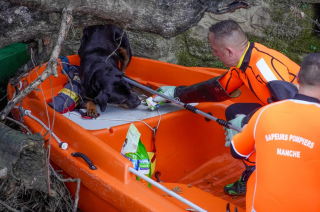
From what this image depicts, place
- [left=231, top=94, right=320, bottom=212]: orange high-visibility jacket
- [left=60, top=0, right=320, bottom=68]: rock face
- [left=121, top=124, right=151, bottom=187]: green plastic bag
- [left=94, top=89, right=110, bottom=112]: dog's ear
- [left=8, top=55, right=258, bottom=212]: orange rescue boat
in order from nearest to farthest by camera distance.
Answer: [left=231, top=94, right=320, bottom=212]: orange high-visibility jacket → [left=8, top=55, right=258, bottom=212]: orange rescue boat → [left=121, top=124, right=151, bottom=187]: green plastic bag → [left=94, top=89, right=110, bottom=112]: dog's ear → [left=60, top=0, right=320, bottom=68]: rock face

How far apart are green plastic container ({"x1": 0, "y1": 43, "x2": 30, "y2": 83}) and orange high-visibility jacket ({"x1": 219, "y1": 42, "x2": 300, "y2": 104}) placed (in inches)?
105

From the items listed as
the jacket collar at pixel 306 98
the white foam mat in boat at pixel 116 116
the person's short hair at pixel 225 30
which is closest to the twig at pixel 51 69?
the white foam mat in boat at pixel 116 116

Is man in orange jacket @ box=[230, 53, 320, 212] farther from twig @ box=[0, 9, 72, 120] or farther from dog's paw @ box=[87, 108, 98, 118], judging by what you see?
dog's paw @ box=[87, 108, 98, 118]

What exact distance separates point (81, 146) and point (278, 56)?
59.4 inches

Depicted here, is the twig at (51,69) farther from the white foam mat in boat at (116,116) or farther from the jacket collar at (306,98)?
the jacket collar at (306,98)

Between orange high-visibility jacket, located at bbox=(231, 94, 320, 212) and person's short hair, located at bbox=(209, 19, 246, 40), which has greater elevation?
person's short hair, located at bbox=(209, 19, 246, 40)

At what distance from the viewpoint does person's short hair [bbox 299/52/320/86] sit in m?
1.47

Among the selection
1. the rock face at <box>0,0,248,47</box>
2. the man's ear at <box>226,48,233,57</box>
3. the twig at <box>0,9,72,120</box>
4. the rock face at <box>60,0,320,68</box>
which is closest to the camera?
the twig at <box>0,9,72,120</box>

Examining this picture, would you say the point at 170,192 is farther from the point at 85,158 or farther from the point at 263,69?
the point at 263,69

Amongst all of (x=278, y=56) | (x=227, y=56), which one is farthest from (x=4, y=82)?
(x=278, y=56)

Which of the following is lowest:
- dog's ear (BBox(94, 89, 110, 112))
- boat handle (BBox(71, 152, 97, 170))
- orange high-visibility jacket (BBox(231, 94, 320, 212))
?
dog's ear (BBox(94, 89, 110, 112))

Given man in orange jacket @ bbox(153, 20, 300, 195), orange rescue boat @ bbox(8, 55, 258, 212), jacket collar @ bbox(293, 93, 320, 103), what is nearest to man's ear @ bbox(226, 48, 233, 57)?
man in orange jacket @ bbox(153, 20, 300, 195)

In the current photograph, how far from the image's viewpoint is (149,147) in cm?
294

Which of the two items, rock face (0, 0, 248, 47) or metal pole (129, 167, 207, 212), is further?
rock face (0, 0, 248, 47)
